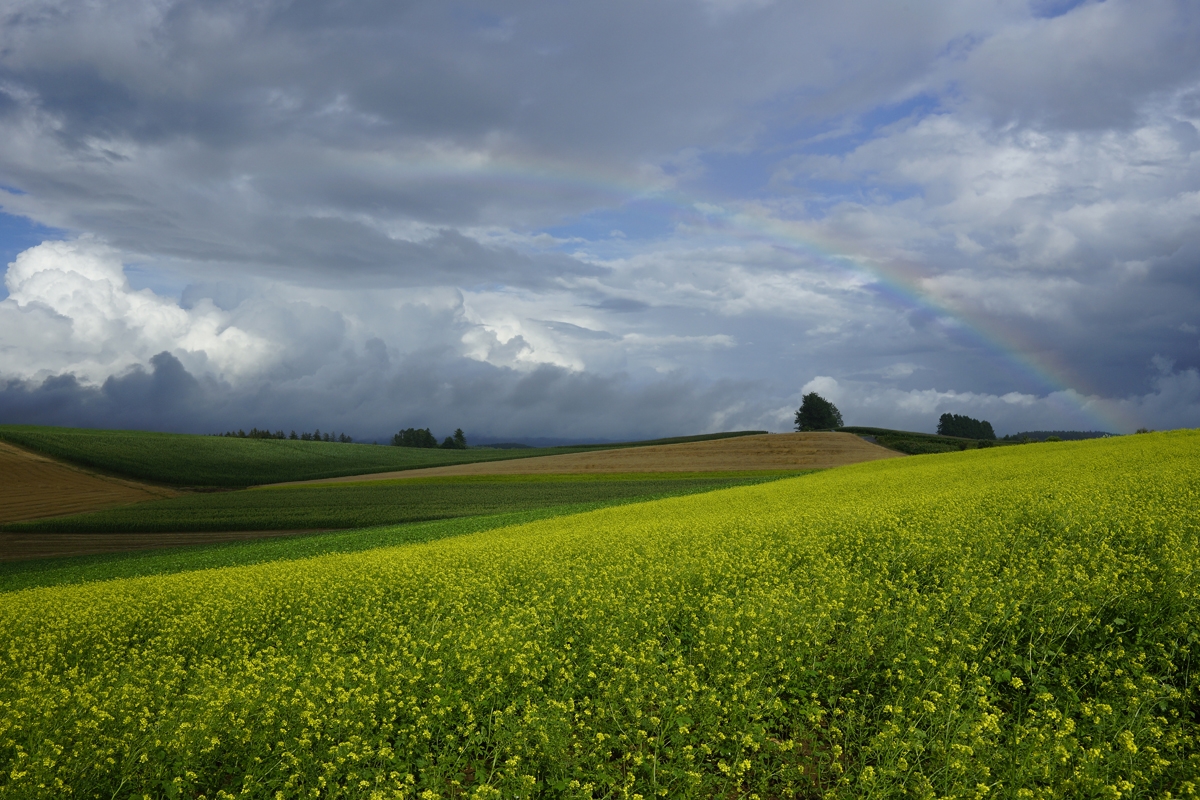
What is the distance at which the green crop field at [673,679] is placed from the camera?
5781mm

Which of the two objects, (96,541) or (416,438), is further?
(416,438)

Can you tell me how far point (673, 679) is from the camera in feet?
23.6

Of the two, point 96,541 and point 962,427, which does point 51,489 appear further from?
point 962,427

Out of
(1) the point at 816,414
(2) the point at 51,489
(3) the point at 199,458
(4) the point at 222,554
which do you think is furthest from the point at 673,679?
(1) the point at 816,414

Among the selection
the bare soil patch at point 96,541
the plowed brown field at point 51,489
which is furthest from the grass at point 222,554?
the plowed brown field at point 51,489

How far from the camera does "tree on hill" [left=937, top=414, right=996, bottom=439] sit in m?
124

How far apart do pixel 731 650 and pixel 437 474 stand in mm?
62006

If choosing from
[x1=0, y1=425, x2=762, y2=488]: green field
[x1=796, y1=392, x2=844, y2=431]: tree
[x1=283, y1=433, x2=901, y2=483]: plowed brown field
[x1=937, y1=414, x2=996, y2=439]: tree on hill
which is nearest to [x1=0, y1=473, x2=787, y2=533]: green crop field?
[x1=283, y1=433, x2=901, y2=483]: plowed brown field

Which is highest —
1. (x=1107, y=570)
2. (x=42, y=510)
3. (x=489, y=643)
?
(x=1107, y=570)

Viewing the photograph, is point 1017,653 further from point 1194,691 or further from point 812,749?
point 812,749

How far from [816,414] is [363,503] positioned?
8923cm

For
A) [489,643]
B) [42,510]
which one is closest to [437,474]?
[42,510]

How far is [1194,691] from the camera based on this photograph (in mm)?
6672

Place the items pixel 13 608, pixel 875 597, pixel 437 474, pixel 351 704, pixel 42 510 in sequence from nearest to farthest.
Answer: pixel 351 704 < pixel 875 597 < pixel 13 608 < pixel 42 510 < pixel 437 474
